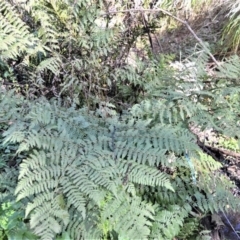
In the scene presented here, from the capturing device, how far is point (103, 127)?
5.23ft

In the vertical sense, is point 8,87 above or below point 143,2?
below

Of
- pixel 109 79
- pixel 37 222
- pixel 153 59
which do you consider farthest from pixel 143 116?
pixel 37 222

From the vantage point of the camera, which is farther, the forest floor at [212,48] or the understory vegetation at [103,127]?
the forest floor at [212,48]

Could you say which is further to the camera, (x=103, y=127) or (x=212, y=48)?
(x=212, y=48)

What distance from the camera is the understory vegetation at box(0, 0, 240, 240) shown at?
1318 mm

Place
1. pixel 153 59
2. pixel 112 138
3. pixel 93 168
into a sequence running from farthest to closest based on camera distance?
pixel 153 59 → pixel 112 138 → pixel 93 168

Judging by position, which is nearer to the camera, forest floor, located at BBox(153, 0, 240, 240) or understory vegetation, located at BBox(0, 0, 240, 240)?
understory vegetation, located at BBox(0, 0, 240, 240)

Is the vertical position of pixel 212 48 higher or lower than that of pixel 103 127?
higher

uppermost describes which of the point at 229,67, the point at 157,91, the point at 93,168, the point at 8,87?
the point at 229,67

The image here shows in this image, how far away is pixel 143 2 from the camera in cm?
222

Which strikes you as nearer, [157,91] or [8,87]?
[157,91]

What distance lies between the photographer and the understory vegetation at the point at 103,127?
Result: 1.32 metres

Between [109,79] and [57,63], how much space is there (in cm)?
31

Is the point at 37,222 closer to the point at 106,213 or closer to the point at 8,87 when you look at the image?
the point at 106,213
